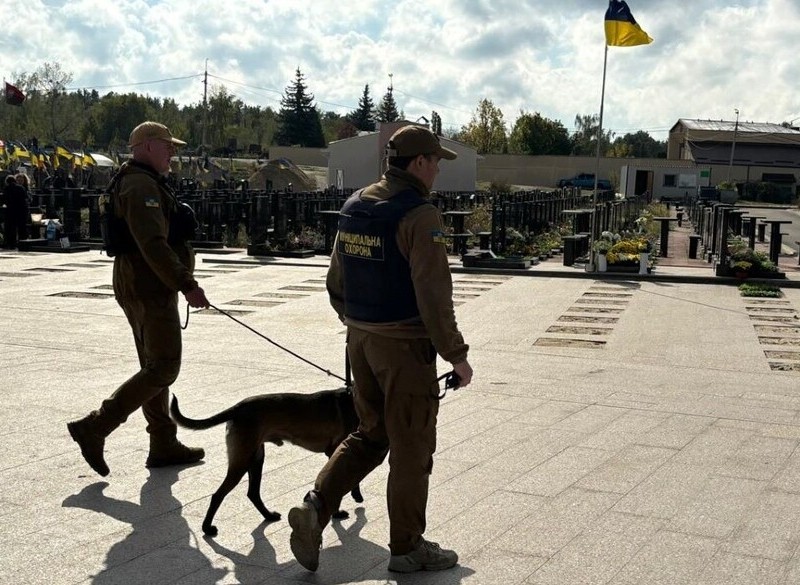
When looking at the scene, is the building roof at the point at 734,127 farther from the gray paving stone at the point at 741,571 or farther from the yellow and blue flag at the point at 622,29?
the gray paving stone at the point at 741,571

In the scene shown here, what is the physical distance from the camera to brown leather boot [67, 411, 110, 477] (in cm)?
548

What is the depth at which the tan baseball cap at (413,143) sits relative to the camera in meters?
4.20

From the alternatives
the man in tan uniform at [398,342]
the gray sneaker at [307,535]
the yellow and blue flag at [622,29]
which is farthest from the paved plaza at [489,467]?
the yellow and blue flag at [622,29]

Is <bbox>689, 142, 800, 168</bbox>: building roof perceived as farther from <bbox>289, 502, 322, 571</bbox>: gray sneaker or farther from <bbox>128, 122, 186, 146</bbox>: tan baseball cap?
<bbox>289, 502, 322, 571</bbox>: gray sneaker

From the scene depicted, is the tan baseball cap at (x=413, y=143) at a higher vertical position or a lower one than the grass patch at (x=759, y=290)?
higher

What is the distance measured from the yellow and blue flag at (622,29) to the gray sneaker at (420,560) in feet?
55.0

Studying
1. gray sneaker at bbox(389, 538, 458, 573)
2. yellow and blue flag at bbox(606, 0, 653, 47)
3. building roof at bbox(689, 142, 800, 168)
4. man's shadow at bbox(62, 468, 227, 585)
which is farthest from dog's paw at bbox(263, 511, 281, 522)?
building roof at bbox(689, 142, 800, 168)

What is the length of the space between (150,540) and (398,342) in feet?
5.02

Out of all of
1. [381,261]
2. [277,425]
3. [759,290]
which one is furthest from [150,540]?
[759,290]

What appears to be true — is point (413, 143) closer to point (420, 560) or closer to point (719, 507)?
point (420, 560)

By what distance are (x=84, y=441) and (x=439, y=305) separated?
251 cm

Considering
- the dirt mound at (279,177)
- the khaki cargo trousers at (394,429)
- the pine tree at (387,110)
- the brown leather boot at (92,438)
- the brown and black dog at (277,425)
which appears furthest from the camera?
the pine tree at (387,110)

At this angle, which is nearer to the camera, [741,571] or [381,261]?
[381,261]

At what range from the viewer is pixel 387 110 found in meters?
119
